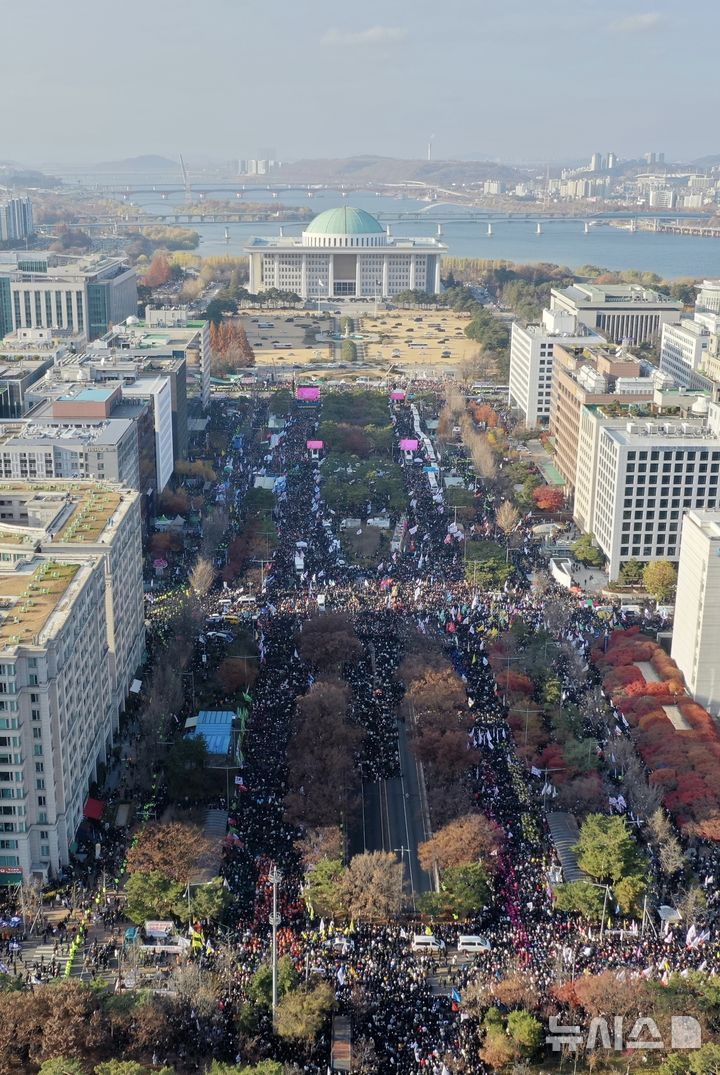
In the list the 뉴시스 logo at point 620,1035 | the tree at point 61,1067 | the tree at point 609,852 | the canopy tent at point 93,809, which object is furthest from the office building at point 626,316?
the tree at point 61,1067

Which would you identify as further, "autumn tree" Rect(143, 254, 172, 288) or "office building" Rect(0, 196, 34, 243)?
"office building" Rect(0, 196, 34, 243)

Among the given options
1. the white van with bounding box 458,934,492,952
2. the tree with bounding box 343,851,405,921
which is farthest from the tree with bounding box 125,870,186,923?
the white van with bounding box 458,934,492,952

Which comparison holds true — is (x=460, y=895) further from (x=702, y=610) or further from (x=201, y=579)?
(x=201, y=579)

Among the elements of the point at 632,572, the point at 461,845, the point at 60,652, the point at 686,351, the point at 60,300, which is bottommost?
the point at 461,845

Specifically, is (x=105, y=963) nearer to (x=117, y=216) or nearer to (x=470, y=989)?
(x=470, y=989)

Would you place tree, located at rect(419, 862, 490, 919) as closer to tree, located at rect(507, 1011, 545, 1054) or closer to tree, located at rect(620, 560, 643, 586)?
tree, located at rect(507, 1011, 545, 1054)

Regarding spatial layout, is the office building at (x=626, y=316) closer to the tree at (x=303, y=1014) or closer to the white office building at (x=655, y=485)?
the white office building at (x=655, y=485)

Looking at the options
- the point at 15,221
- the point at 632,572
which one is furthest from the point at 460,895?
the point at 15,221
